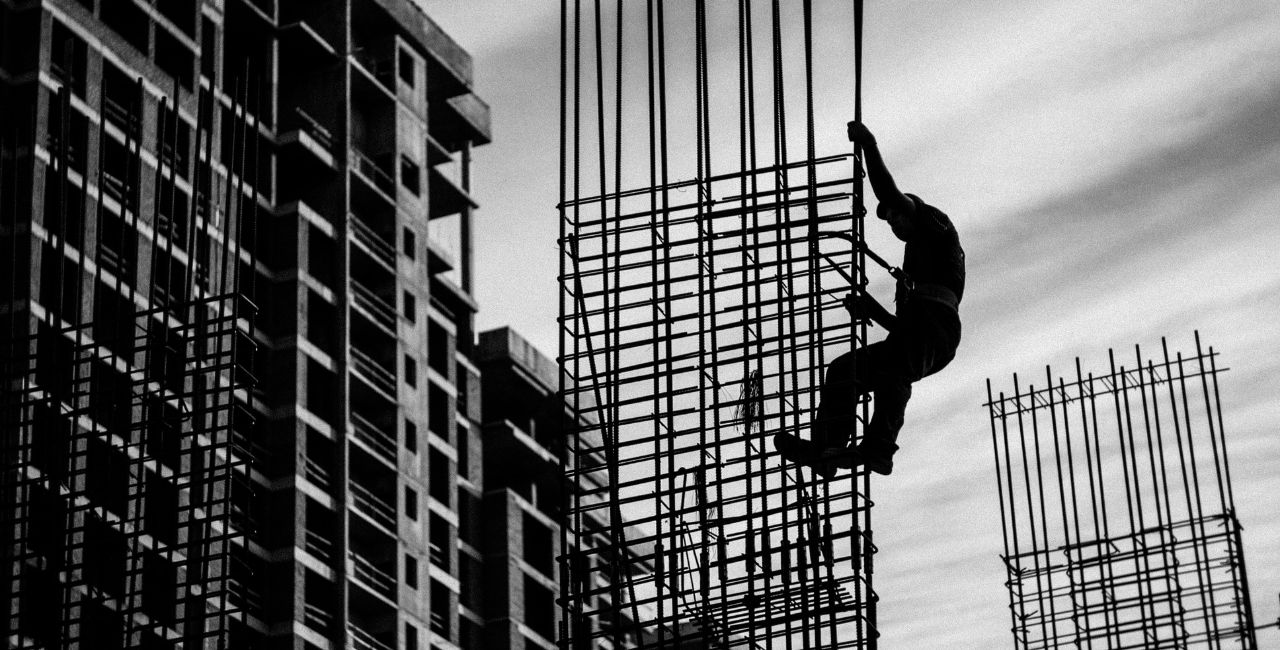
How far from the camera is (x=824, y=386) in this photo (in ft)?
44.9

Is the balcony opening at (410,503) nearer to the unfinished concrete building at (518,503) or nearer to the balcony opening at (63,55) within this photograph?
the unfinished concrete building at (518,503)

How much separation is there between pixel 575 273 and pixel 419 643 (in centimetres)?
3241

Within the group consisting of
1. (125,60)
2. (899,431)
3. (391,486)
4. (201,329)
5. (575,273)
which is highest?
(125,60)

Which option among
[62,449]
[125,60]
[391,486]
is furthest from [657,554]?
[391,486]

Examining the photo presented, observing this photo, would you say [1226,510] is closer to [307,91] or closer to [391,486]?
[391,486]

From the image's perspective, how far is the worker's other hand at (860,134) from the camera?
43.7ft

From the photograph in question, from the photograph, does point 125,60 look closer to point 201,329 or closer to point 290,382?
point 290,382

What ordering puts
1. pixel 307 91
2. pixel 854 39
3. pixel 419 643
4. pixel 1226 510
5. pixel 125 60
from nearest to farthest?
pixel 854 39
pixel 1226 510
pixel 125 60
pixel 419 643
pixel 307 91

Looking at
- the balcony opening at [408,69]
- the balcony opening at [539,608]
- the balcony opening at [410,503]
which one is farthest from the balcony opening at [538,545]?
the balcony opening at [408,69]

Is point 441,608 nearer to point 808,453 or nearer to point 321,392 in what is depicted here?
point 321,392

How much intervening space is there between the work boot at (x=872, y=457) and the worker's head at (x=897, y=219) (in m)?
1.24

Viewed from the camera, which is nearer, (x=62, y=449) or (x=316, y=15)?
(x=62, y=449)

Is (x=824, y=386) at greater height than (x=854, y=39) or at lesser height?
lesser

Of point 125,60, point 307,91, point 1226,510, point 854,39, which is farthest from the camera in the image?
point 307,91
